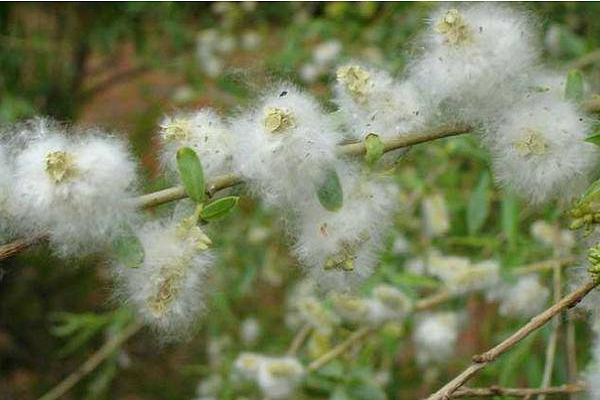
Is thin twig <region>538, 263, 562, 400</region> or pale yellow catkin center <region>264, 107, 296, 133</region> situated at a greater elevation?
pale yellow catkin center <region>264, 107, 296, 133</region>

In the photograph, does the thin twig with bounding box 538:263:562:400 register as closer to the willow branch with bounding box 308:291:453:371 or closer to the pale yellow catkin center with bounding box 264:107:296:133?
the willow branch with bounding box 308:291:453:371

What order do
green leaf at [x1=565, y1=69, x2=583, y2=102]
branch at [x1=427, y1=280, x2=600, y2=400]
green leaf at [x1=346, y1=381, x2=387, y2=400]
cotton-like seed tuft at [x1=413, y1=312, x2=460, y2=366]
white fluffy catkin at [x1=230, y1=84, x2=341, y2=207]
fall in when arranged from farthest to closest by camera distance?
cotton-like seed tuft at [x1=413, y1=312, x2=460, y2=366]
green leaf at [x1=346, y1=381, x2=387, y2=400]
green leaf at [x1=565, y1=69, x2=583, y2=102]
white fluffy catkin at [x1=230, y1=84, x2=341, y2=207]
branch at [x1=427, y1=280, x2=600, y2=400]

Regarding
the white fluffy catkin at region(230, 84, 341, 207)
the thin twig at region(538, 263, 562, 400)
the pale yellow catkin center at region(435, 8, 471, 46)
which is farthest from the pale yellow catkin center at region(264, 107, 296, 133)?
the thin twig at region(538, 263, 562, 400)

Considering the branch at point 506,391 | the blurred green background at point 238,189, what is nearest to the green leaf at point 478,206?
the blurred green background at point 238,189

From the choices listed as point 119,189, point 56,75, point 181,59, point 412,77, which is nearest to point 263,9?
point 181,59

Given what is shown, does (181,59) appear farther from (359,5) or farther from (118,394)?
(118,394)

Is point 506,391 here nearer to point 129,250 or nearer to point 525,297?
point 129,250
